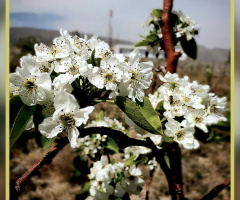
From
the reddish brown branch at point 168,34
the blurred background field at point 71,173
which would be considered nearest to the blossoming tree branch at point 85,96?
the reddish brown branch at point 168,34

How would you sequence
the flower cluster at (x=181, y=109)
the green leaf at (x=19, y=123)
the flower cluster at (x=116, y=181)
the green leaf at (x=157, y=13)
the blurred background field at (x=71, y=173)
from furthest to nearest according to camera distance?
the blurred background field at (x=71, y=173) → the green leaf at (x=157, y=13) → the flower cluster at (x=116, y=181) → the flower cluster at (x=181, y=109) → the green leaf at (x=19, y=123)

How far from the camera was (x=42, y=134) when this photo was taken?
1.80 feet

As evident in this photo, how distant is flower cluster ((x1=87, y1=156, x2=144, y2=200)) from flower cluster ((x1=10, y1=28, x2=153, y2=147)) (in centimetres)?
43

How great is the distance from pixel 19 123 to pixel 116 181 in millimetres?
515

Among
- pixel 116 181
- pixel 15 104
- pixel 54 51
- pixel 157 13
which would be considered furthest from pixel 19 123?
pixel 157 13

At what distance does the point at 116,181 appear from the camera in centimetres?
95

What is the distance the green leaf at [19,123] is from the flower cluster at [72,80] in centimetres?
2

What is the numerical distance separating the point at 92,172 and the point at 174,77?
18.5 inches

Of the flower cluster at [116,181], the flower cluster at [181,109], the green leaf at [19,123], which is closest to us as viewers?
the green leaf at [19,123]

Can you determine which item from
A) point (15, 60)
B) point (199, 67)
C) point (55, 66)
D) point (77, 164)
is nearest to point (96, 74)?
point (55, 66)

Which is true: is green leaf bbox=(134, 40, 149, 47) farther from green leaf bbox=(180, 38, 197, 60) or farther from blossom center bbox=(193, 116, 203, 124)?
blossom center bbox=(193, 116, 203, 124)

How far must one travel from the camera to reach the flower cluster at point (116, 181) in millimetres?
920

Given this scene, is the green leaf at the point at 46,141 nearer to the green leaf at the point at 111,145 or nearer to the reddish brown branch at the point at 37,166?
the reddish brown branch at the point at 37,166

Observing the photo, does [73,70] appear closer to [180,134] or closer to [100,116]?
[180,134]
